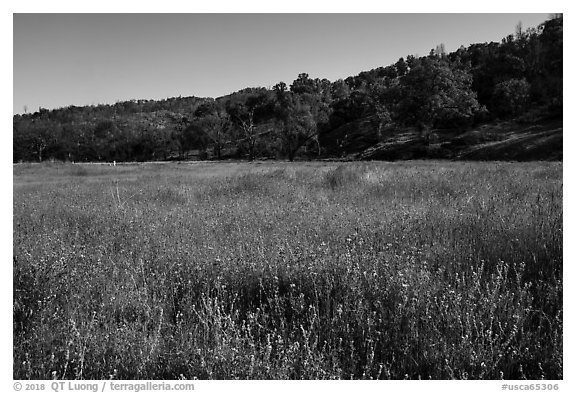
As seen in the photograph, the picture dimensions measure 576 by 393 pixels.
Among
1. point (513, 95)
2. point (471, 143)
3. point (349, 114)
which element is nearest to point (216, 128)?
point (349, 114)

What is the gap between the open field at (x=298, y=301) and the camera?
265cm

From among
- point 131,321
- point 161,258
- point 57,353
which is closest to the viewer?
point 57,353

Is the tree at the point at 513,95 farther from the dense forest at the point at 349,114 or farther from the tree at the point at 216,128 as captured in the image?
the tree at the point at 216,128

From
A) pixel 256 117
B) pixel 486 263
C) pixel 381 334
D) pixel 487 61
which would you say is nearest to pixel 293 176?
pixel 486 263

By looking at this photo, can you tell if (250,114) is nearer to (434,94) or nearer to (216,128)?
(216,128)

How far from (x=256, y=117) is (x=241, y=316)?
77520 mm

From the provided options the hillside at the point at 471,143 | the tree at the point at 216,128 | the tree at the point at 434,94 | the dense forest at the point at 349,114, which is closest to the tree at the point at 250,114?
the dense forest at the point at 349,114

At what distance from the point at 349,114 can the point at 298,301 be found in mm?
69604

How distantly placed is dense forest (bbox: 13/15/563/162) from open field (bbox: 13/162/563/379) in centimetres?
2752

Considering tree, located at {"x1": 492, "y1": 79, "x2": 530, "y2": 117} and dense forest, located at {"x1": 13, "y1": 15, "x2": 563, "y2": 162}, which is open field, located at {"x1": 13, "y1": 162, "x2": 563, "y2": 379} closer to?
dense forest, located at {"x1": 13, "y1": 15, "x2": 563, "y2": 162}

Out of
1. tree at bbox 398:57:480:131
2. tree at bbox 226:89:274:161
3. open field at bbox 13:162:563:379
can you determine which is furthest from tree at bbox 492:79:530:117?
open field at bbox 13:162:563:379

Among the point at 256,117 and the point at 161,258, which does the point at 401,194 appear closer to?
the point at 161,258

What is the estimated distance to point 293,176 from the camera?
16.0 m

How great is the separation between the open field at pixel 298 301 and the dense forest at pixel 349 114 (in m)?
27.5
